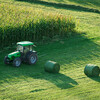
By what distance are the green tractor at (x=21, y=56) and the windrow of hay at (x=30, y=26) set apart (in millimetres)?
3010

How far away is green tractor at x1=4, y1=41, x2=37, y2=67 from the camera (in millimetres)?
16516

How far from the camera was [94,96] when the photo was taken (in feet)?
42.4

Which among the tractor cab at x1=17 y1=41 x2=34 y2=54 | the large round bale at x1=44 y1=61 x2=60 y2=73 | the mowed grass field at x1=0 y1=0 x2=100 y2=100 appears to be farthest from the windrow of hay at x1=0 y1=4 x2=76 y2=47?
the large round bale at x1=44 y1=61 x2=60 y2=73

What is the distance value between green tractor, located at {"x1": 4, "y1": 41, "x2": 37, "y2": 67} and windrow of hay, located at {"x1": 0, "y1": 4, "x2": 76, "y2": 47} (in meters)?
3.01

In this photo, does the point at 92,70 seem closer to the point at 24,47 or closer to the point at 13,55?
the point at 24,47

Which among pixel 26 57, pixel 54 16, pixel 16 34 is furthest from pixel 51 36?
pixel 26 57

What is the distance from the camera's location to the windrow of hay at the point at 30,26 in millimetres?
20156

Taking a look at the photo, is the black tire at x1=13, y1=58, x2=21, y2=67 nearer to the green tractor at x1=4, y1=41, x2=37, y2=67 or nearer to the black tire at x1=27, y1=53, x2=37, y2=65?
the green tractor at x1=4, y1=41, x2=37, y2=67

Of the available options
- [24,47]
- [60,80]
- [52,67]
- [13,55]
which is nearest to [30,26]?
[24,47]

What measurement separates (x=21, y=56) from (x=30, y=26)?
5.11 meters

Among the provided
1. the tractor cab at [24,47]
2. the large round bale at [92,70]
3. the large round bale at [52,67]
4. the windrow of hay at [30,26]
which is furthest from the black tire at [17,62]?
the large round bale at [92,70]

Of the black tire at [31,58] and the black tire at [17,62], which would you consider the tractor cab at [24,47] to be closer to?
the black tire at [31,58]

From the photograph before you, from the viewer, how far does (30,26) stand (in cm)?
2159

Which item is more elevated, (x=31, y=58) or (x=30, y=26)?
(x=30, y=26)
